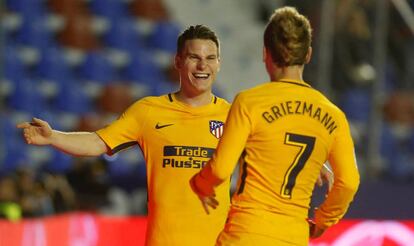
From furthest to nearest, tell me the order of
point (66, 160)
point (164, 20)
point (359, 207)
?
point (164, 20)
point (66, 160)
point (359, 207)

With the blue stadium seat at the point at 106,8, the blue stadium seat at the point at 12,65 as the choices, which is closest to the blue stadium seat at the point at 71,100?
the blue stadium seat at the point at 12,65

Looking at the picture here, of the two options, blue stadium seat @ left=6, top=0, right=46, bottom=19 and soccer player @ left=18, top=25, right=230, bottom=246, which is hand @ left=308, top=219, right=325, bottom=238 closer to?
soccer player @ left=18, top=25, right=230, bottom=246

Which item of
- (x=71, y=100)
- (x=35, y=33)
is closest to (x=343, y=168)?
(x=71, y=100)

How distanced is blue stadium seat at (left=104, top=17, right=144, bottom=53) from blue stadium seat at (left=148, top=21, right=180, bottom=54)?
22 centimetres

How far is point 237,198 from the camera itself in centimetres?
438

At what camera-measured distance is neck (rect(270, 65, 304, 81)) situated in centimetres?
438

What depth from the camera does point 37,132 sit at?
5.14 m

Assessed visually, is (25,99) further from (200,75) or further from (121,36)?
(200,75)

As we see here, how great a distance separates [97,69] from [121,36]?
0.67 meters

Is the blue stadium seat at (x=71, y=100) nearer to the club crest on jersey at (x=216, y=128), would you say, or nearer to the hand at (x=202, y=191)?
the club crest on jersey at (x=216, y=128)

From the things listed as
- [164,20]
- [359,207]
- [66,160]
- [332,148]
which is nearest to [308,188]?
[332,148]

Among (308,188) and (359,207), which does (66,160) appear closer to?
(359,207)

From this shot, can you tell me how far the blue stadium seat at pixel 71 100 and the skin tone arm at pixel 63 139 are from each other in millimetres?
7937

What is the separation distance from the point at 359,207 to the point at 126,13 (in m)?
5.38
